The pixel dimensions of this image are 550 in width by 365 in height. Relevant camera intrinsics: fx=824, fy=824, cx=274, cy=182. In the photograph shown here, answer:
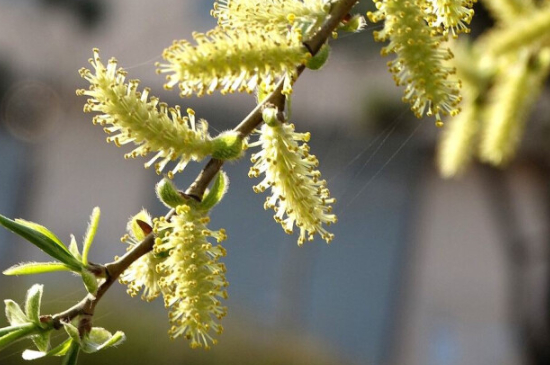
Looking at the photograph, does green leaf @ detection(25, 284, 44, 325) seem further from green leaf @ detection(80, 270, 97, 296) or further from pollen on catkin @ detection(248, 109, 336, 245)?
pollen on catkin @ detection(248, 109, 336, 245)

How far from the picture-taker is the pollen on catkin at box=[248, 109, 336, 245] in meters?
0.46

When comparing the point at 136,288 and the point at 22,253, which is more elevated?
the point at 22,253

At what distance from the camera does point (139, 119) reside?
17.0 inches

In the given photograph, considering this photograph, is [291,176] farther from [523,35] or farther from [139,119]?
[523,35]

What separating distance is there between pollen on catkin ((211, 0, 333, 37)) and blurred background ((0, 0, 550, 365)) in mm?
3317

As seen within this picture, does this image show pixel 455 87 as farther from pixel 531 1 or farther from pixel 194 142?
pixel 531 1

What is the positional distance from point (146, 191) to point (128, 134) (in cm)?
360

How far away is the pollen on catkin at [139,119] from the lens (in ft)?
1.40

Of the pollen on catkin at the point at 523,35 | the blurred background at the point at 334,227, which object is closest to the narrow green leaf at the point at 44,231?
the pollen on catkin at the point at 523,35

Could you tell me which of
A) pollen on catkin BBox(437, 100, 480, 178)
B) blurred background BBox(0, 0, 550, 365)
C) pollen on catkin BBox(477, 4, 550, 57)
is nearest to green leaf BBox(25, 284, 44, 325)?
pollen on catkin BBox(477, 4, 550, 57)

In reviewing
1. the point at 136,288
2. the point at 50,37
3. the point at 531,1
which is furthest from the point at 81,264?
the point at 50,37

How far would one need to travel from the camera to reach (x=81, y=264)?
0.46 meters

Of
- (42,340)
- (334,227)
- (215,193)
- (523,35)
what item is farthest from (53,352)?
(334,227)

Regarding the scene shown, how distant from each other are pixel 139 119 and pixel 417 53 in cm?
16
